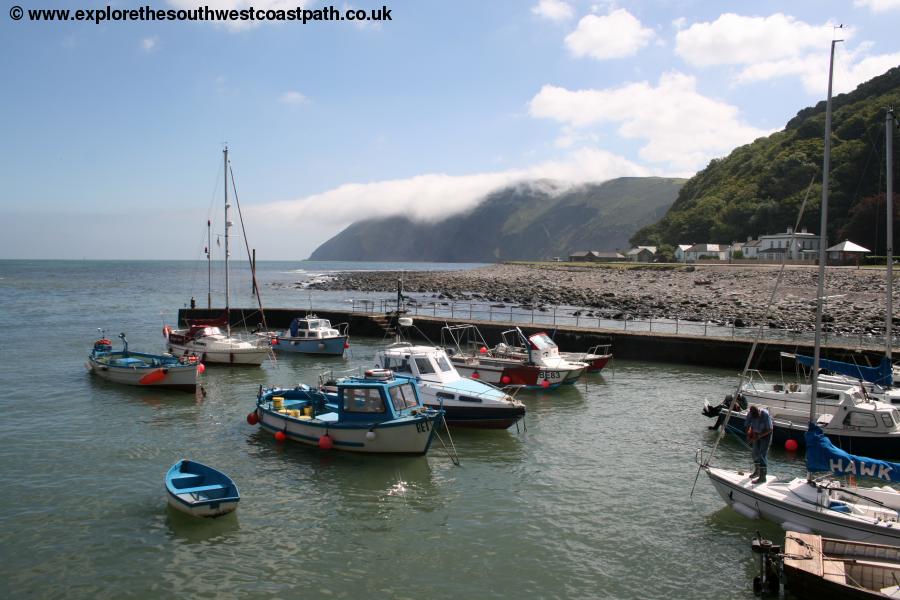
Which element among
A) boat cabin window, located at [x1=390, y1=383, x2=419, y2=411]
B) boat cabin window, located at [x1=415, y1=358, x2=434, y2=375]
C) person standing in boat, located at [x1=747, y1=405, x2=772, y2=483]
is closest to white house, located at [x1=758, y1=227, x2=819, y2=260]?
boat cabin window, located at [x1=415, y1=358, x2=434, y2=375]

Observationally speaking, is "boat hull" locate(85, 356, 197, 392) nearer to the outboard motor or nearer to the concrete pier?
the concrete pier

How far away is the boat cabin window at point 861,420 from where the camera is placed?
66.1ft

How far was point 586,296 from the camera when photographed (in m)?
77.5

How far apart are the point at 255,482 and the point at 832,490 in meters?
15.0

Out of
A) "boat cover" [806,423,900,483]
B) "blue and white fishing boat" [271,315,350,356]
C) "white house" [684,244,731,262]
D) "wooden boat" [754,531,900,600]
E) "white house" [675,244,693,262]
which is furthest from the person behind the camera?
"white house" [675,244,693,262]

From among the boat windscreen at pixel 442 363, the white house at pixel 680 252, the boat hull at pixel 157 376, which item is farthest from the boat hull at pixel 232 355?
the white house at pixel 680 252

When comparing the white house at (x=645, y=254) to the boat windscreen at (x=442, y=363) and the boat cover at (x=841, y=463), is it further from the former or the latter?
the boat cover at (x=841, y=463)

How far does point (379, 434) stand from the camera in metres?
20.5

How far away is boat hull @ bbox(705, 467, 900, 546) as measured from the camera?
13.2 m

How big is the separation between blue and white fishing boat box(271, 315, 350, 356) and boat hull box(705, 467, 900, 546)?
28.8 meters

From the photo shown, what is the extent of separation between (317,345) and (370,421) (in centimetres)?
2178

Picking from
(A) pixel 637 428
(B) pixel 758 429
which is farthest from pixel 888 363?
(B) pixel 758 429

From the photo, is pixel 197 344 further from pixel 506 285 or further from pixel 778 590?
pixel 506 285

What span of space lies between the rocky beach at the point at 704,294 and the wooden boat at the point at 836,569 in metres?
24.6
